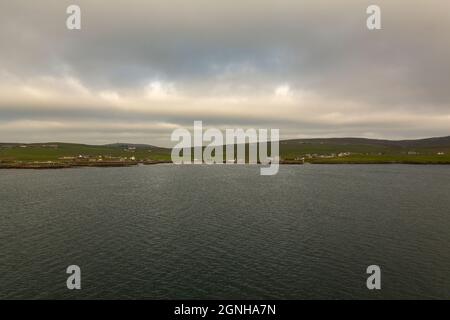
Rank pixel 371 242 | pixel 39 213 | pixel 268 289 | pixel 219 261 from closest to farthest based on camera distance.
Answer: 1. pixel 268 289
2. pixel 219 261
3. pixel 371 242
4. pixel 39 213

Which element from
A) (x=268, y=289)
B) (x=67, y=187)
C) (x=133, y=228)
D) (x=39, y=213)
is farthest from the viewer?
(x=67, y=187)

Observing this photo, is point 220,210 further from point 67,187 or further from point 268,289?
point 67,187
